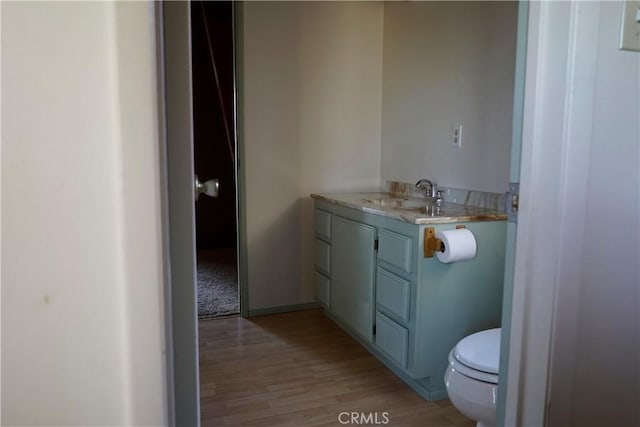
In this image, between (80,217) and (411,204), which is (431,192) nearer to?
(411,204)

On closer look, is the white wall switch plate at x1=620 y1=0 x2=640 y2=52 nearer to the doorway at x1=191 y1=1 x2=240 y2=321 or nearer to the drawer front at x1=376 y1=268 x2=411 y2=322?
the drawer front at x1=376 y1=268 x2=411 y2=322

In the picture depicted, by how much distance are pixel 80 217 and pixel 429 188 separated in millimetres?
2202

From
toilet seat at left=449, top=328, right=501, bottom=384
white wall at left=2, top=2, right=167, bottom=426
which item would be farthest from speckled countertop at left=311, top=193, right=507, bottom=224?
white wall at left=2, top=2, right=167, bottom=426

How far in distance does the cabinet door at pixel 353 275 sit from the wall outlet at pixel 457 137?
2.13 ft

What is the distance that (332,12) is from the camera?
319cm

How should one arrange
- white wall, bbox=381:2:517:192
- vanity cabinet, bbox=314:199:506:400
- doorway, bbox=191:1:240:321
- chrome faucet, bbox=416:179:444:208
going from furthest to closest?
doorway, bbox=191:1:240:321, chrome faucet, bbox=416:179:444:208, white wall, bbox=381:2:517:192, vanity cabinet, bbox=314:199:506:400

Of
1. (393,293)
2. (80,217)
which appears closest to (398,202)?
(393,293)

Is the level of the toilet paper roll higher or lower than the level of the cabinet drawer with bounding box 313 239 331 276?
higher

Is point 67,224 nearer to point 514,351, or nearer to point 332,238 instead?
point 514,351

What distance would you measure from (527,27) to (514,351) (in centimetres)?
67

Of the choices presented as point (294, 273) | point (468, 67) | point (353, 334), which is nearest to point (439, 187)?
point (468, 67)

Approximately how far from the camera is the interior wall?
3.22 ft

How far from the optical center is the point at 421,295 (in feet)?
6.77

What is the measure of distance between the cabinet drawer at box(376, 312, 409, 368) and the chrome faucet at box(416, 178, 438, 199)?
723 mm
